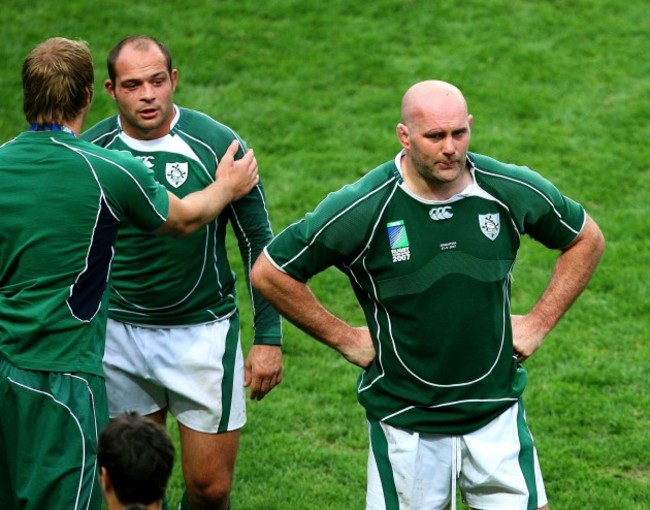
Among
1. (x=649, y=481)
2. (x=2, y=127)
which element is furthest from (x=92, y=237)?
(x=2, y=127)

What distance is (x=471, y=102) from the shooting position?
45.4 ft

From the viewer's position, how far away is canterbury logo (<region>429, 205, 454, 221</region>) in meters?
5.79

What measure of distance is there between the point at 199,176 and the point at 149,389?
1.18 m

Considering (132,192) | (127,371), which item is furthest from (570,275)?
(127,371)

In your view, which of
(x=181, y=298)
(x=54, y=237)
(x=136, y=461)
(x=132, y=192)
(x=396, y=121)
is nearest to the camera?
(x=136, y=461)

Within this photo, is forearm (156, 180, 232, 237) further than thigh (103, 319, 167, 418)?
No

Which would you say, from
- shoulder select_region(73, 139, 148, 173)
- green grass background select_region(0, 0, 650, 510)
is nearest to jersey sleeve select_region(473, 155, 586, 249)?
shoulder select_region(73, 139, 148, 173)

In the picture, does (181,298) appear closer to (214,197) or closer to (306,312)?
(214,197)

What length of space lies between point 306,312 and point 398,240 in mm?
570

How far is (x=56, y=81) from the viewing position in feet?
18.1

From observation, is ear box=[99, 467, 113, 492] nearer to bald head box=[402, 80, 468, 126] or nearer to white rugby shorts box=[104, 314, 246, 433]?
bald head box=[402, 80, 468, 126]

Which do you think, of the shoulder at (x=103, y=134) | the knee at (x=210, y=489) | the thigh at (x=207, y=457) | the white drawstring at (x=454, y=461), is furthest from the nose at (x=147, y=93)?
the white drawstring at (x=454, y=461)

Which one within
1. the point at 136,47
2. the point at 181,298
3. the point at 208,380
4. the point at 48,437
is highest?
the point at 136,47

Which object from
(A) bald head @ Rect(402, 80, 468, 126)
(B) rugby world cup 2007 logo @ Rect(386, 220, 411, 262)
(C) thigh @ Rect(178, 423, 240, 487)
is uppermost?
(A) bald head @ Rect(402, 80, 468, 126)
